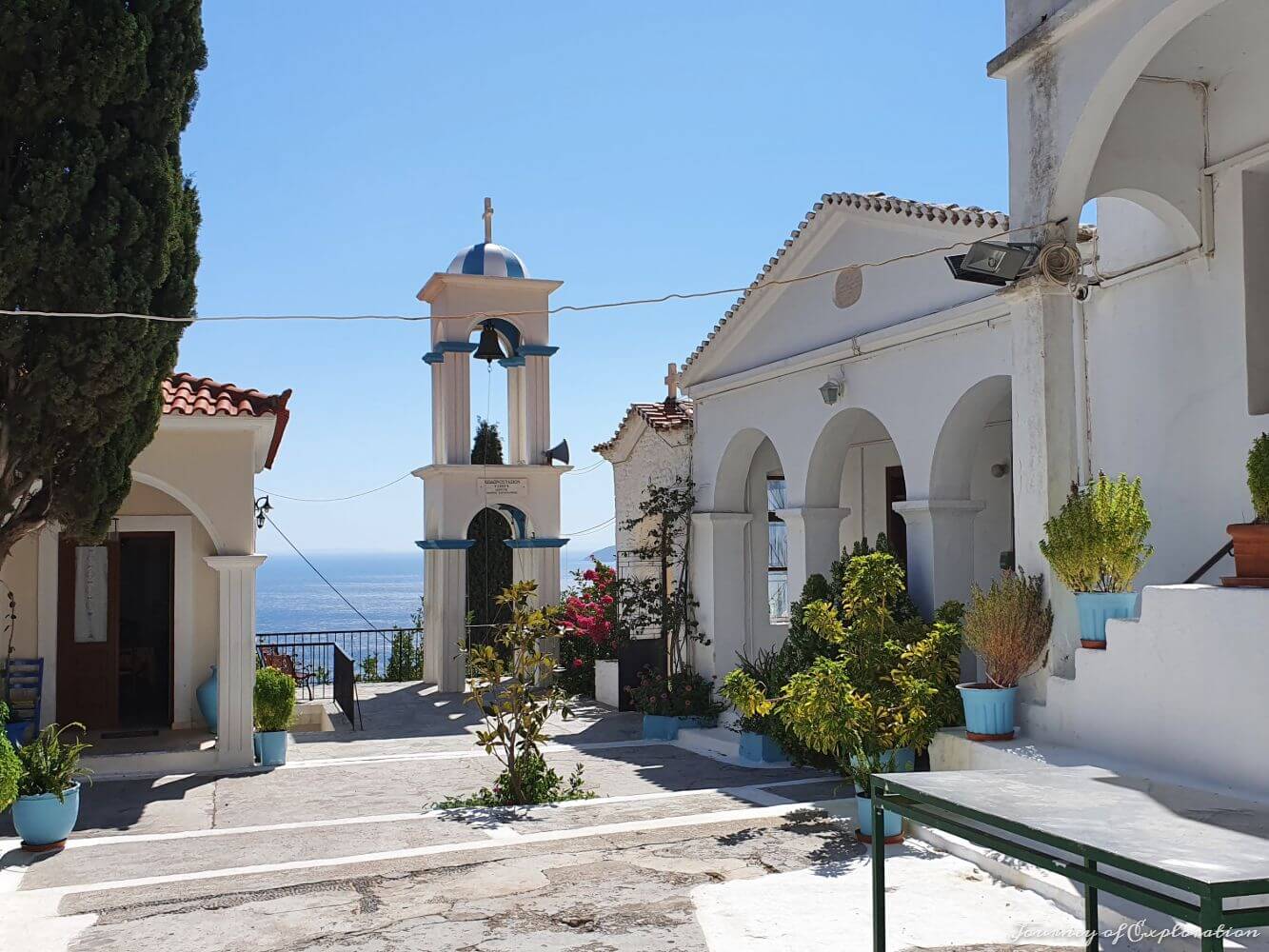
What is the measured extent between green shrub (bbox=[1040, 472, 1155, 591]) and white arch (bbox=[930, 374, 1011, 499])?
286 centimetres

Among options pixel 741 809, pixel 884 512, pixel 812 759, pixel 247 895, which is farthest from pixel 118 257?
pixel 884 512

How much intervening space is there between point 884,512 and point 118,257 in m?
9.64

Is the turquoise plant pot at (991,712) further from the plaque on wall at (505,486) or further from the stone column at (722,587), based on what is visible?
the plaque on wall at (505,486)

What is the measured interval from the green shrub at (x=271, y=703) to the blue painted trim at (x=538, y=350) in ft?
26.3

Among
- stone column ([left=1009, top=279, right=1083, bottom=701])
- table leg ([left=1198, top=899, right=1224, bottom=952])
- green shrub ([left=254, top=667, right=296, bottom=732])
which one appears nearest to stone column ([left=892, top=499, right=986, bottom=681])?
stone column ([left=1009, top=279, right=1083, bottom=701])

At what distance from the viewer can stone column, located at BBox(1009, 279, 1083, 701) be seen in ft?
24.6

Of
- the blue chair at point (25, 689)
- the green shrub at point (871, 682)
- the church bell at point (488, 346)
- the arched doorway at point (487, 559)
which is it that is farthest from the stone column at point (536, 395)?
the green shrub at point (871, 682)

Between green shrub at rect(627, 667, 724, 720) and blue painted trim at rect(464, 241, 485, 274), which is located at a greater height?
blue painted trim at rect(464, 241, 485, 274)

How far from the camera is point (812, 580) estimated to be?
11844 millimetres

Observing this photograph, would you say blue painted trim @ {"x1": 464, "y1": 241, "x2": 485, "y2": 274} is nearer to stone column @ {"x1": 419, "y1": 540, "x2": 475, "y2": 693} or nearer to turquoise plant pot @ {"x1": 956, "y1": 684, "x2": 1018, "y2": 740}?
stone column @ {"x1": 419, "y1": 540, "x2": 475, "y2": 693}

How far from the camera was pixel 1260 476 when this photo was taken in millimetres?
6250

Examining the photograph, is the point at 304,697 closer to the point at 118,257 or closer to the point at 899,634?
the point at 118,257

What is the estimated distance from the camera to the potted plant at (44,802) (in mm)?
7926

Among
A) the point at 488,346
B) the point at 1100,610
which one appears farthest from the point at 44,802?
the point at 488,346
